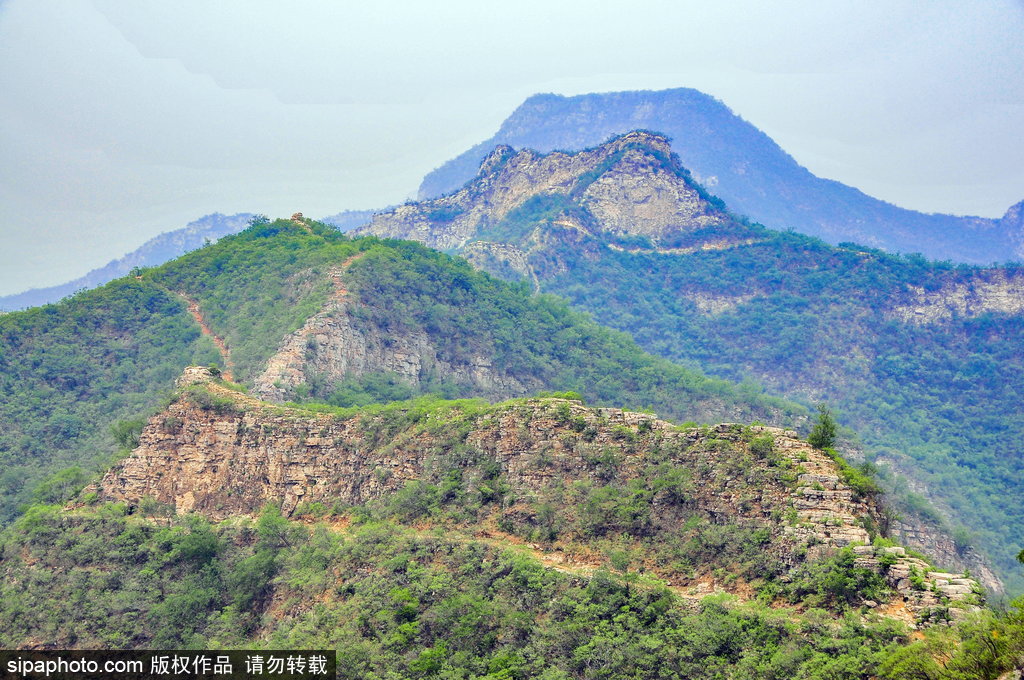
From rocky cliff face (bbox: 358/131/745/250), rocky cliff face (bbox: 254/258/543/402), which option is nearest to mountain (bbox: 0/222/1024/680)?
rocky cliff face (bbox: 254/258/543/402)

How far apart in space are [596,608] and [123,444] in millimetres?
28163

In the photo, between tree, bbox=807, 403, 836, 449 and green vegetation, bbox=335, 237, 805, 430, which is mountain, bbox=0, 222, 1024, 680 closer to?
tree, bbox=807, 403, 836, 449

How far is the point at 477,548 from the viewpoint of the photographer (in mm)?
28234

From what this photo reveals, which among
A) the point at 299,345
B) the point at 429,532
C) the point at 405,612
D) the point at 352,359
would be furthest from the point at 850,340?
the point at 405,612

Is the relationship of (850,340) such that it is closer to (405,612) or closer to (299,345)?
(299,345)

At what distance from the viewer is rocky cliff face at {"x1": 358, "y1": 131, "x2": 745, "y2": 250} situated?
12200 centimetres

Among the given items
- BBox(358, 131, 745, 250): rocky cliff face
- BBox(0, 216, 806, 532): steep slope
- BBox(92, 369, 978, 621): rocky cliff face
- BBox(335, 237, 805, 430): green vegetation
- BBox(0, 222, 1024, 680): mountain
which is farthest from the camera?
BBox(358, 131, 745, 250): rocky cliff face

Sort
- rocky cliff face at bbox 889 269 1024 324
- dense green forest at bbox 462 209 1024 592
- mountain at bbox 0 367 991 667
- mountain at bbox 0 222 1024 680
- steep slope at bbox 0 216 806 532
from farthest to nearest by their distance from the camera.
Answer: rocky cliff face at bbox 889 269 1024 324 < dense green forest at bbox 462 209 1024 592 < steep slope at bbox 0 216 806 532 < mountain at bbox 0 367 991 667 < mountain at bbox 0 222 1024 680

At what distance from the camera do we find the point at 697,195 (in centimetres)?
12419

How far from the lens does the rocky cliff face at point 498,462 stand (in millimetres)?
23672

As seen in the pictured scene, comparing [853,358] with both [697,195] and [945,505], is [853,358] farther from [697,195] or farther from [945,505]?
[697,195]

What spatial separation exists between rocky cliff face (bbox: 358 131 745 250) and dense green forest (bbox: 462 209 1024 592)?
5997 millimetres

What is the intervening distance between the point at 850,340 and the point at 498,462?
74.4 m

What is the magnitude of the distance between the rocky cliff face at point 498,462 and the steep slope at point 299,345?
519cm
